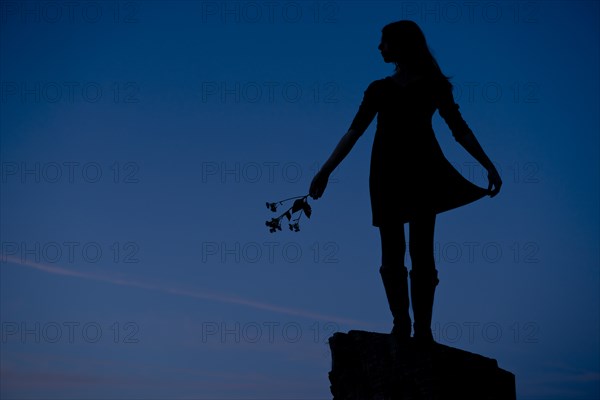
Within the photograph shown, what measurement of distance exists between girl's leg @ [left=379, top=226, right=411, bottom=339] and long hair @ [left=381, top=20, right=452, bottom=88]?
152 centimetres

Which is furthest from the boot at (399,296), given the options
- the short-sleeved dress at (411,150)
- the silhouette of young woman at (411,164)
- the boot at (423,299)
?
the short-sleeved dress at (411,150)

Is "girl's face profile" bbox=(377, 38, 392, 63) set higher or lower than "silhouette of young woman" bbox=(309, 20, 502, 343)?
higher

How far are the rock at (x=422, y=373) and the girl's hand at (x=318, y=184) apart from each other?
1509 mm

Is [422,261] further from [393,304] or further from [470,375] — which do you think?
[470,375]

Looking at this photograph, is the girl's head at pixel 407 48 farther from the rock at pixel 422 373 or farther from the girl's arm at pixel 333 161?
the rock at pixel 422 373

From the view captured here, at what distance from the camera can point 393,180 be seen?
6746 mm

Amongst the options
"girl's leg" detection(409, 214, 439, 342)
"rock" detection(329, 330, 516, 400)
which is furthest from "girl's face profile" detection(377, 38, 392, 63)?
"rock" detection(329, 330, 516, 400)

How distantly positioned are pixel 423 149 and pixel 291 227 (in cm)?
147

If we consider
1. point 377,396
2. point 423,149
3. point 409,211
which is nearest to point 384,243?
point 409,211

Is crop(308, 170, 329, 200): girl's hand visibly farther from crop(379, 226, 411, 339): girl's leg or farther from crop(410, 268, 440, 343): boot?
crop(410, 268, 440, 343): boot

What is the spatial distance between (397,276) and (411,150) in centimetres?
119

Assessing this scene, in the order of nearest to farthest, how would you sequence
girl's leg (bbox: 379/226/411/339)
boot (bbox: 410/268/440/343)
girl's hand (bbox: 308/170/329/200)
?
girl's hand (bbox: 308/170/329/200), boot (bbox: 410/268/440/343), girl's leg (bbox: 379/226/411/339)

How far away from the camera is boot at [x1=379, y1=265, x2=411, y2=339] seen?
6.70m

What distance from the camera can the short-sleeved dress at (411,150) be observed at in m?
6.66
